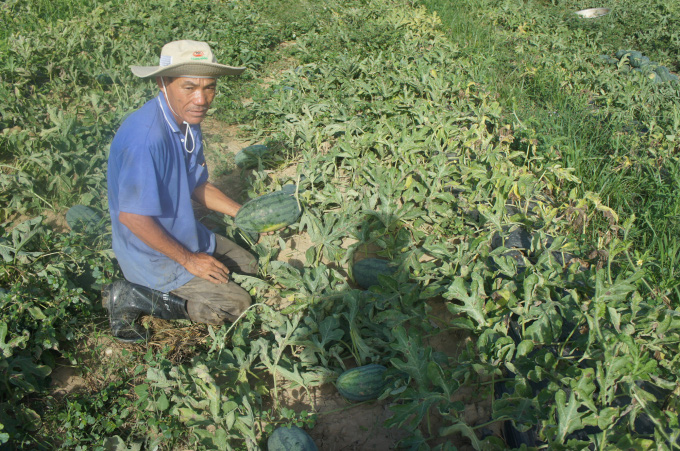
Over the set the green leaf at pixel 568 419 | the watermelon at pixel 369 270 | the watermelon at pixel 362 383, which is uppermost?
the green leaf at pixel 568 419

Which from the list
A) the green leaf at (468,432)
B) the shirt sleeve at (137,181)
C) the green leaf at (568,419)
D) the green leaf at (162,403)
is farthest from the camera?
the shirt sleeve at (137,181)

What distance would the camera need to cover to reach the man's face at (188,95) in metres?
2.76

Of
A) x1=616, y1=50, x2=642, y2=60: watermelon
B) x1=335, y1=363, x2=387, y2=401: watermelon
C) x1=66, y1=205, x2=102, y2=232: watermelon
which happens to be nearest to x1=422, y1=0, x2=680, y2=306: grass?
x1=616, y1=50, x2=642, y2=60: watermelon

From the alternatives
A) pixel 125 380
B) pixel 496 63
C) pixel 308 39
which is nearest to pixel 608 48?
pixel 496 63

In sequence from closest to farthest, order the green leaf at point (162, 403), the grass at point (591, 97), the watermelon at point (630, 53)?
the green leaf at point (162, 403), the grass at point (591, 97), the watermelon at point (630, 53)

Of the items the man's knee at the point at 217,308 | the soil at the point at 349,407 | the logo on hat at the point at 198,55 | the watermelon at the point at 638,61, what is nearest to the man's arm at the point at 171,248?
the man's knee at the point at 217,308

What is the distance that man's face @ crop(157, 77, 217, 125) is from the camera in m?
2.76

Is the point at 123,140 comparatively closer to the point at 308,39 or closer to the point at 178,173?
the point at 178,173

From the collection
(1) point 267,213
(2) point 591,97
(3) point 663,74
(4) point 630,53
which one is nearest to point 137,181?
(1) point 267,213

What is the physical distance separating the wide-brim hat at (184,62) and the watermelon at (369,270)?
1.44 meters

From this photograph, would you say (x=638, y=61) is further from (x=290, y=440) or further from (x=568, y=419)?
(x=290, y=440)

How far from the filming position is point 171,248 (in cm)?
282

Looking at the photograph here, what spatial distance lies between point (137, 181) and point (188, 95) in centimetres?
57

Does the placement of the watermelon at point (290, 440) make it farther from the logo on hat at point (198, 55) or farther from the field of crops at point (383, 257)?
the logo on hat at point (198, 55)
